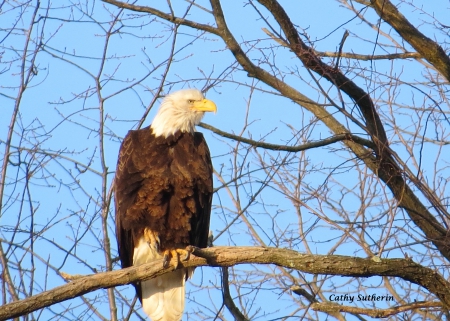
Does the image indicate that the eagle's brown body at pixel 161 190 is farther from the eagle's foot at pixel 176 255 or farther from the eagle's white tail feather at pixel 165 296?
the eagle's white tail feather at pixel 165 296

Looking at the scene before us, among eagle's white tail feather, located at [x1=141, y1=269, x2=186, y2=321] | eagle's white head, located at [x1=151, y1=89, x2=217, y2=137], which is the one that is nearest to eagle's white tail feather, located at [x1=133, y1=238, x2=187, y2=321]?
eagle's white tail feather, located at [x1=141, y1=269, x2=186, y2=321]

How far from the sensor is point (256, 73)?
206 inches

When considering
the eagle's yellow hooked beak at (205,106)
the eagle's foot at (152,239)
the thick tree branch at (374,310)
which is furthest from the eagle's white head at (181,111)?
the thick tree branch at (374,310)

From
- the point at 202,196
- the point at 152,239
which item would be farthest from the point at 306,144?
the point at 152,239

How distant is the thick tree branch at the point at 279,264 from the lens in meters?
3.64

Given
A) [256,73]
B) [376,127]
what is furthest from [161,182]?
[376,127]

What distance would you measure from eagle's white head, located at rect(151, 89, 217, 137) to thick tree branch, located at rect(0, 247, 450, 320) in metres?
1.39

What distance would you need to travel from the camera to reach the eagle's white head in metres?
5.13

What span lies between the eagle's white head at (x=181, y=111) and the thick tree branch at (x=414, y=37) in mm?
1427

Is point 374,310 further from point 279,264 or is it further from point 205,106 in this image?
point 205,106

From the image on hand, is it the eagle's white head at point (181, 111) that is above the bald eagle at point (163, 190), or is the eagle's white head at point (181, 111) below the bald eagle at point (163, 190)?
above

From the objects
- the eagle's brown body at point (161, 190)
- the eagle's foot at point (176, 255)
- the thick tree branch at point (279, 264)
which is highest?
the eagle's brown body at point (161, 190)

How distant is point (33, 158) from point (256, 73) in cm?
179

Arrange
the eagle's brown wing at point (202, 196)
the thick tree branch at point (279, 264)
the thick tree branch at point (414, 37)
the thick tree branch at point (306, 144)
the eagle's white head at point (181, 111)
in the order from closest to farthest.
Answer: the thick tree branch at point (279, 264) → the thick tree branch at point (306, 144) → the eagle's brown wing at point (202, 196) → the thick tree branch at point (414, 37) → the eagle's white head at point (181, 111)
